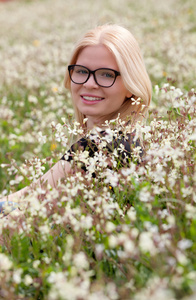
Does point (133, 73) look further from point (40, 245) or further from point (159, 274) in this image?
point (159, 274)

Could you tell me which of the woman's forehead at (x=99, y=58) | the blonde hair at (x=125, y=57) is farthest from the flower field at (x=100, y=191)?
the woman's forehead at (x=99, y=58)

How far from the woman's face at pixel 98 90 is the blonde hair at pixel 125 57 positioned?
68 millimetres

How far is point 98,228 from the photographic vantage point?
239 cm

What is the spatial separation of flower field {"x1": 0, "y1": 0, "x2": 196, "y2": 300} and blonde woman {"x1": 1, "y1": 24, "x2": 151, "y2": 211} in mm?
280

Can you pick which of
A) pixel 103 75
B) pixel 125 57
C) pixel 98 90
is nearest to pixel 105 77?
pixel 103 75

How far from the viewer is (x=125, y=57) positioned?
3850mm

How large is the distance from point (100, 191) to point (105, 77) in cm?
136

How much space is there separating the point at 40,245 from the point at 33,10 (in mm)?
25874

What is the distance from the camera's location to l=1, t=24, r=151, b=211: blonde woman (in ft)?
12.4

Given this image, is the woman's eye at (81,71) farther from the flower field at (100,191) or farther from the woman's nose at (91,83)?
the flower field at (100,191)

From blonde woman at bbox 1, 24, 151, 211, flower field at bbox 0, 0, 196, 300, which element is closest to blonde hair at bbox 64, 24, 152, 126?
blonde woman at bbox 1, 24, 151, 211

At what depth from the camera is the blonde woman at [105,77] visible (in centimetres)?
378

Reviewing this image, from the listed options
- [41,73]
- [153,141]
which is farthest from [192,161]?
[41,73]

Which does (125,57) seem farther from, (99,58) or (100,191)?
(100,191)
